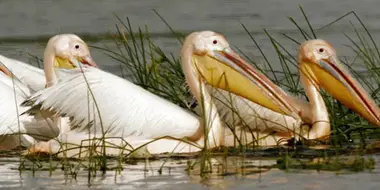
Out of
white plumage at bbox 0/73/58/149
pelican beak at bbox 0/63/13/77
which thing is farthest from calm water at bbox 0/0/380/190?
white plumage at bbox 0/73/58/149

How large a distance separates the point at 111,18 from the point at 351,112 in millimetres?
7861

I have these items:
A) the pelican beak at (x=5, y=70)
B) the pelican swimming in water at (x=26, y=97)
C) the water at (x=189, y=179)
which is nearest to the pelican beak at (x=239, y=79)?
the pelican swimming in water at (x=26, y=97)

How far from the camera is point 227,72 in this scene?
9.73 metres

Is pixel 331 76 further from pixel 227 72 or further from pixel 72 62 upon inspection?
pixel 72 62

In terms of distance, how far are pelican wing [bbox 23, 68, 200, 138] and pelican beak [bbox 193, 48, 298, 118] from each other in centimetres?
54

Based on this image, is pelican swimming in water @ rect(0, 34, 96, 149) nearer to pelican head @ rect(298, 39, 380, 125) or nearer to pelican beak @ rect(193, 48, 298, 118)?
pelican beak @ rect(193, 48, 298, 118)

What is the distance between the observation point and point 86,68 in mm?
9500

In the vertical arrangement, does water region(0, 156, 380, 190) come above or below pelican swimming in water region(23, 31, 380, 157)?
below

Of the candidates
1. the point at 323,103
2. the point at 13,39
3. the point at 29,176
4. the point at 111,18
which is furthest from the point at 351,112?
the point at 111,18

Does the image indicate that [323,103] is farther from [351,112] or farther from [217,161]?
[217,161]

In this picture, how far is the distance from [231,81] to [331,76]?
2.78 feet

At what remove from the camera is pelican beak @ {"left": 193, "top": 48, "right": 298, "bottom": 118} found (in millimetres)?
9633

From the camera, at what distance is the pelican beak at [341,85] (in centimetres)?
977

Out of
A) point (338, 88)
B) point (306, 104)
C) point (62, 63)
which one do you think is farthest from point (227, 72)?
point (62, 63)
